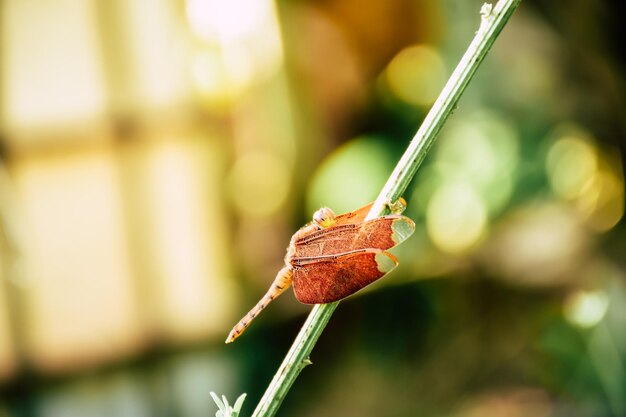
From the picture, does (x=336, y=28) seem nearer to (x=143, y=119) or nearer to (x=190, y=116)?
(x=190, y=116)

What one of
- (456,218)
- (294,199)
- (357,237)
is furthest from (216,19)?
(357,237)

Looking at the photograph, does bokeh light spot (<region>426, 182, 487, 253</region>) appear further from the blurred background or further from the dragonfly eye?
the dragonfly eye

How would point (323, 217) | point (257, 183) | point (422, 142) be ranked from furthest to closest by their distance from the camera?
point (257, 183), point (323, 217), point (422, 142)

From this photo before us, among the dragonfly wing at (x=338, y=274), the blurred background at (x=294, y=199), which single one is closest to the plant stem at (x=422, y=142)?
the dragonfly wing at (x=338, y=274)

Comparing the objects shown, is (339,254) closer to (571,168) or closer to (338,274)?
(338,274)

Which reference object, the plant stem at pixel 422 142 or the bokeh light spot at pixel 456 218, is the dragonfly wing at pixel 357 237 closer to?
the plant stem at pixel 422 142

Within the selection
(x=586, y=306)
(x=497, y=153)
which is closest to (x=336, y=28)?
(x=497, y=153)
